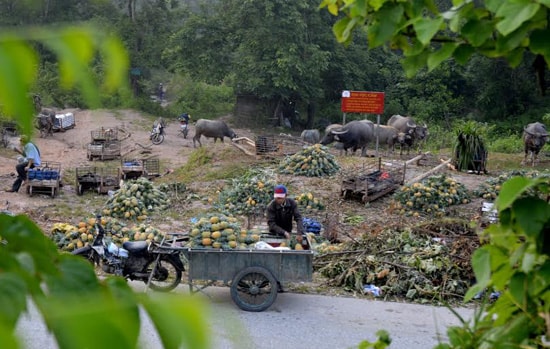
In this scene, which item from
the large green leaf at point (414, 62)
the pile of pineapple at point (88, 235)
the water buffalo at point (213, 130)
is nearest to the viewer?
the large green leaf at point (414, 62)

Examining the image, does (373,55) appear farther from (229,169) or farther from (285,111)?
(229,169)

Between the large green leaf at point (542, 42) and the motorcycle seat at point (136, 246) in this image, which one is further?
the motorcycle seat at point (136, 246)

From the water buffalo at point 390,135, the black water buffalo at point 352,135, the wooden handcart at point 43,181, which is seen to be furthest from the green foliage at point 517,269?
the water buffalo at point 390,135

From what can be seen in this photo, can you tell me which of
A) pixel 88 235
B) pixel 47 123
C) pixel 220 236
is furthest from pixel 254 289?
pixel 47 123

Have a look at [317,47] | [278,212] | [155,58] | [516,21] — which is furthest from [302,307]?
[155,58]

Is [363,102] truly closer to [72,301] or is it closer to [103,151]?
[103,151]

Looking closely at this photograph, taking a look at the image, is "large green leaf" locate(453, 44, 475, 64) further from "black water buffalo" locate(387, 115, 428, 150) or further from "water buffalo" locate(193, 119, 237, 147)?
"water buffalo" locate(193, 119, 237, 147)

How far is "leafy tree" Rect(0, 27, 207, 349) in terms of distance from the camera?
0.65 meters

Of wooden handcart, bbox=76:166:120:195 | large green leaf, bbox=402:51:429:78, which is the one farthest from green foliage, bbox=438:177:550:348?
wooden handcart, bbox=76:166:120:195

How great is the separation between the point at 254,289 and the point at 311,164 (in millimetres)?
9745

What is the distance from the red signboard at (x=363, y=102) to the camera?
2192 centimetres

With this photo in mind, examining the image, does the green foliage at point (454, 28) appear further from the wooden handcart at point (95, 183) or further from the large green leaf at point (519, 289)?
the wooden handcart at point (95, 183)

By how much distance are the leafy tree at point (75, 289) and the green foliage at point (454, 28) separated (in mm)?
1142

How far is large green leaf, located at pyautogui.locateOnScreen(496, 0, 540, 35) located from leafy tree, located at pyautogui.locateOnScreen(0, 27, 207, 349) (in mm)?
1098
